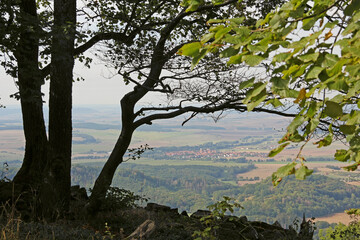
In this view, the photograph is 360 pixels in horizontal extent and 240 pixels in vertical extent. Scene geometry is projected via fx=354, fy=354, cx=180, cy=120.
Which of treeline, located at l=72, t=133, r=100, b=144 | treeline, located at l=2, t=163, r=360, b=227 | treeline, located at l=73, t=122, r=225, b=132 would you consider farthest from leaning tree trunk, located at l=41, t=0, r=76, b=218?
treeline, located at l=73, t=122, r=225, b=132

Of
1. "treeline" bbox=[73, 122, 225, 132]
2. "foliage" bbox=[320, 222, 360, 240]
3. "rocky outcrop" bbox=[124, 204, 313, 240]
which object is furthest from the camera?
"treeline" bbox=[73, 122, 225, 132]

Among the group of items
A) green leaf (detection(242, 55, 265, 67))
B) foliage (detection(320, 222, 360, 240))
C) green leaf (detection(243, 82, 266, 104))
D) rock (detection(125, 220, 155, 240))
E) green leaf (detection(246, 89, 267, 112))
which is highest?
green leaf (detection(242, 55, 265, 67))

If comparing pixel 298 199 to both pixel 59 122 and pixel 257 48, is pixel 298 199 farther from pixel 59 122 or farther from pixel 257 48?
pixel 257 48

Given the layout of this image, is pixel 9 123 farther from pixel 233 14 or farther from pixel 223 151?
pixel 233 14

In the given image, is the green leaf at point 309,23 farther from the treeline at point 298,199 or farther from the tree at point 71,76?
the treeline at point 298,199

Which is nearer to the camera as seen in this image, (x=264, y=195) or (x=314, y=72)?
(x=314, y=72)

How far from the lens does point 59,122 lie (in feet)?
24.2

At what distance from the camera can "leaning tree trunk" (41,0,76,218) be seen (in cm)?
733

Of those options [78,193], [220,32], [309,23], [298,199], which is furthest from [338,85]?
[298,199]

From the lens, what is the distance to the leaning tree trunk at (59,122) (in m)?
7.33

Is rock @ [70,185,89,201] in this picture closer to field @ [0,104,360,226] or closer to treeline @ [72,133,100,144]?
field @ [0,104,360,226]

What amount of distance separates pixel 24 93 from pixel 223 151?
11939 centimetres

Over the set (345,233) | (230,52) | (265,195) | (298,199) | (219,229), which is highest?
(230,52)

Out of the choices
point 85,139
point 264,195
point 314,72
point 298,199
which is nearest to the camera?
point 314,72
